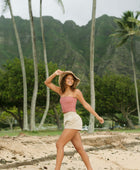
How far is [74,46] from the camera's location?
5123 inches

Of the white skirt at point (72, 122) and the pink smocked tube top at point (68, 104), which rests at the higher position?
the pink smocked tube top at point (68, 104)

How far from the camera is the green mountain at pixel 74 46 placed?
9944 centimetres

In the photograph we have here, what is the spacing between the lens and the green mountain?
9944 cm

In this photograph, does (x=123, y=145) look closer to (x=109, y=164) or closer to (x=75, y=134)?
(x=109, y=164)

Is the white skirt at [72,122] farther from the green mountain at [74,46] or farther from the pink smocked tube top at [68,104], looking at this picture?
the green mountain at [74,46]

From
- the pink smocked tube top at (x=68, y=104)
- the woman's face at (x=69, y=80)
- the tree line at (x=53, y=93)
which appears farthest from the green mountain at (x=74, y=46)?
the pink smocked tube top at (x=68, y=104)

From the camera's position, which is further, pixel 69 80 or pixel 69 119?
→ pixel 69 80

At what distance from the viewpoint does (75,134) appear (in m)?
3.66

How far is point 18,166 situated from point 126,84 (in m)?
30.3

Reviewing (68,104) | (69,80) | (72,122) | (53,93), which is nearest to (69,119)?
(72,122)

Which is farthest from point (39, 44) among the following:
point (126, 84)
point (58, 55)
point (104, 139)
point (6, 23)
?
point (104, 139)

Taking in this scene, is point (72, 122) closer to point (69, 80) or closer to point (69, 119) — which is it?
point (69, 119)

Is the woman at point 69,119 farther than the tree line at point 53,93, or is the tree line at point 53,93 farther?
the tree line at point 53,93

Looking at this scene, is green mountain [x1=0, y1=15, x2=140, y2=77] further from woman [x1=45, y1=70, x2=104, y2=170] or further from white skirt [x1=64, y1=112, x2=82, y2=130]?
white skirt [x1=64, y1=112, x2=82, y2=130]
